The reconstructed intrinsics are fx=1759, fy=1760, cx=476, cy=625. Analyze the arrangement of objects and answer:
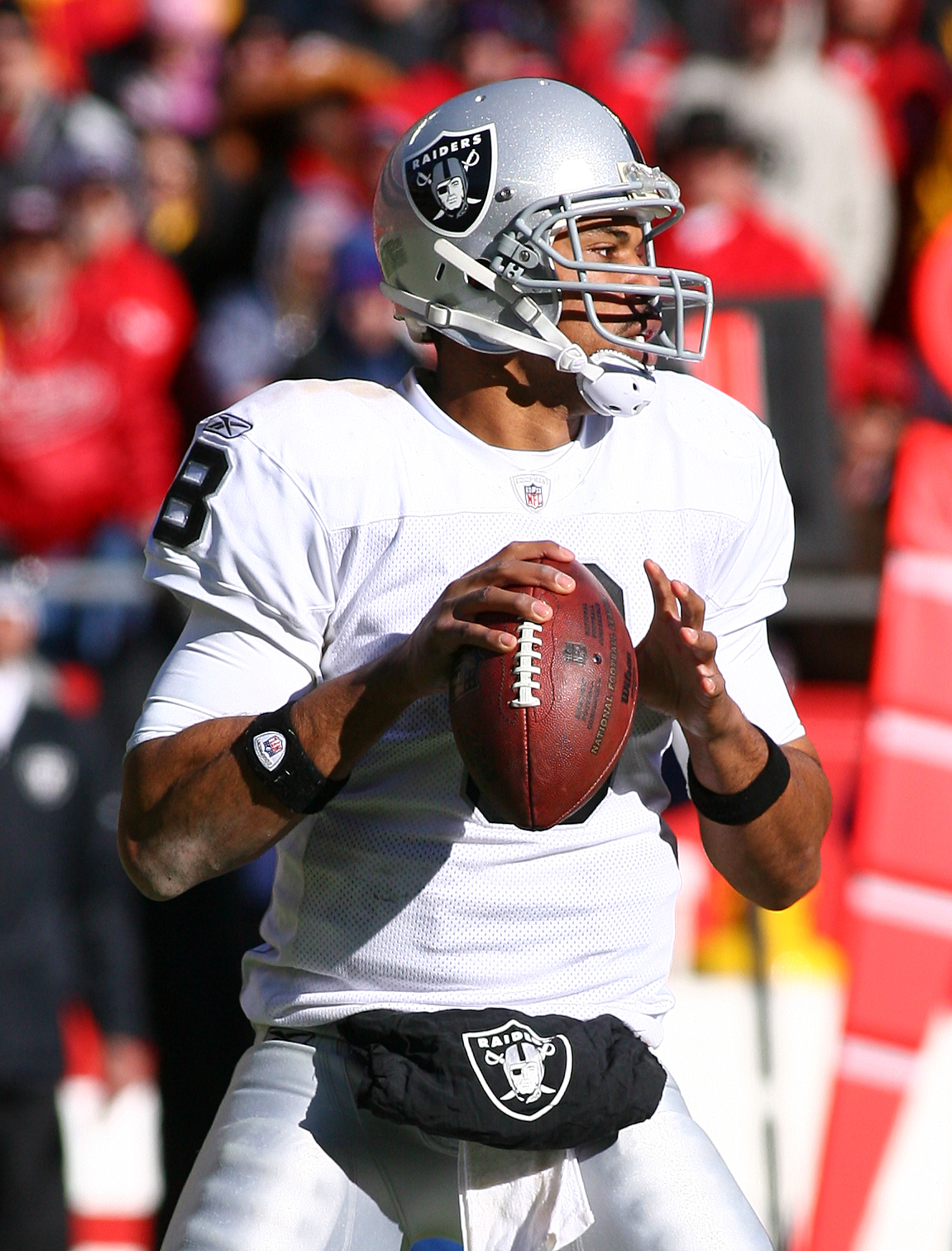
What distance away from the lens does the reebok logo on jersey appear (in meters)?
2.12

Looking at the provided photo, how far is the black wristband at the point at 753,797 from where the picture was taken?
6.75 feet

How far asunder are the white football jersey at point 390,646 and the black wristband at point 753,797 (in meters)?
0.12

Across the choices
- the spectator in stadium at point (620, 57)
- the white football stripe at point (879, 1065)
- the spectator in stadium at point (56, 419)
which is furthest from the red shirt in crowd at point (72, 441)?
the white football stripe at point (879, 1065)

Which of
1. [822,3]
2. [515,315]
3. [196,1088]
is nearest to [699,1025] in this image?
[196,1088]

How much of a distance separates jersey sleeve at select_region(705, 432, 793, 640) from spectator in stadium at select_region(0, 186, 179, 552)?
131 inches

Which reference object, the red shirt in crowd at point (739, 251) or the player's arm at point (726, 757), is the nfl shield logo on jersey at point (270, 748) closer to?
the player's arm at point (726, 757)

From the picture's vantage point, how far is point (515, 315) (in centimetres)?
219

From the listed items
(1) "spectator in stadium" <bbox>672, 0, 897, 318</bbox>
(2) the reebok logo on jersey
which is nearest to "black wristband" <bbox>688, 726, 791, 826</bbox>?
(2) the reebok logo on jersey

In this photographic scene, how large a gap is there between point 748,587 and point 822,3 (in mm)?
4901

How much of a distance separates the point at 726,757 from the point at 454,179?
2.61ft

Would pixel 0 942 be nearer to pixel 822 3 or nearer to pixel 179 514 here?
pixel 179 514

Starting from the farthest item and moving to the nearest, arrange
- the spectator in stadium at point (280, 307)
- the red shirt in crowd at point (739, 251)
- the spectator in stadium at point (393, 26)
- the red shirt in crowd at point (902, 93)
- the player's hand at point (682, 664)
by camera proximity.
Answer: the spectator in stadium at point (393, 26)
the red shirt in crowd at point (902, 93)
the spectator in stadium at point (280, 307)
the red shirt in crowd at point (739, 251)
the player's hand at point (682, 664)

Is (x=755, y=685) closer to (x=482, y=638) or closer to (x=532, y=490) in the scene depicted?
(x=532, y=490)

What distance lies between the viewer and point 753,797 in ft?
6.76
